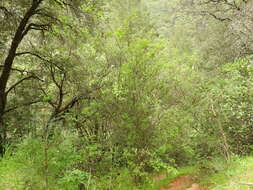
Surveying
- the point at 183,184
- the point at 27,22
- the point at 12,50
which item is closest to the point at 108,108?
the point at 12,50

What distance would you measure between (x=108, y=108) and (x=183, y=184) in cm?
421

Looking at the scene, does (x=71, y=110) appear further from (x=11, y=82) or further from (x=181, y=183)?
(x=181, y=183)

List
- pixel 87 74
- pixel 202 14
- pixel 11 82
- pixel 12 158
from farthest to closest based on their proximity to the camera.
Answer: pixel 202 14 → pixel 11 82 → pixel 87 74 → pixel 12 158

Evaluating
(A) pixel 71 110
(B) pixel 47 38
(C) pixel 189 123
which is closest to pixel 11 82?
(B) pixel 47 38

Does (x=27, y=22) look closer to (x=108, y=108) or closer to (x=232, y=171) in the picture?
(x=108, y=108)

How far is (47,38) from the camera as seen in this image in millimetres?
6711

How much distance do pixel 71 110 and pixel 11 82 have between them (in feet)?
12.6

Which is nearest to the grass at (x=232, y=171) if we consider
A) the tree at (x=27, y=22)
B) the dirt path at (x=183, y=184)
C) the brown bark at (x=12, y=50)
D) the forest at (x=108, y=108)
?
the forest at (x=108, y=108)

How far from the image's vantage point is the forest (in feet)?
14.0

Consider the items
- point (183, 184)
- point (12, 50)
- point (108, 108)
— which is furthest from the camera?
point (183, 184)

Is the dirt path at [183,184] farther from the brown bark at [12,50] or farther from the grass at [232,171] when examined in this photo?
the brown bark at [12,50]

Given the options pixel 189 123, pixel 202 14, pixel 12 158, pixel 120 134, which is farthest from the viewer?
pixel 202 14

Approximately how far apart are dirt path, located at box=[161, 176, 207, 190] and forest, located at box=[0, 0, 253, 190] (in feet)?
0.12

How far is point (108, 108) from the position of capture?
5012 mm
